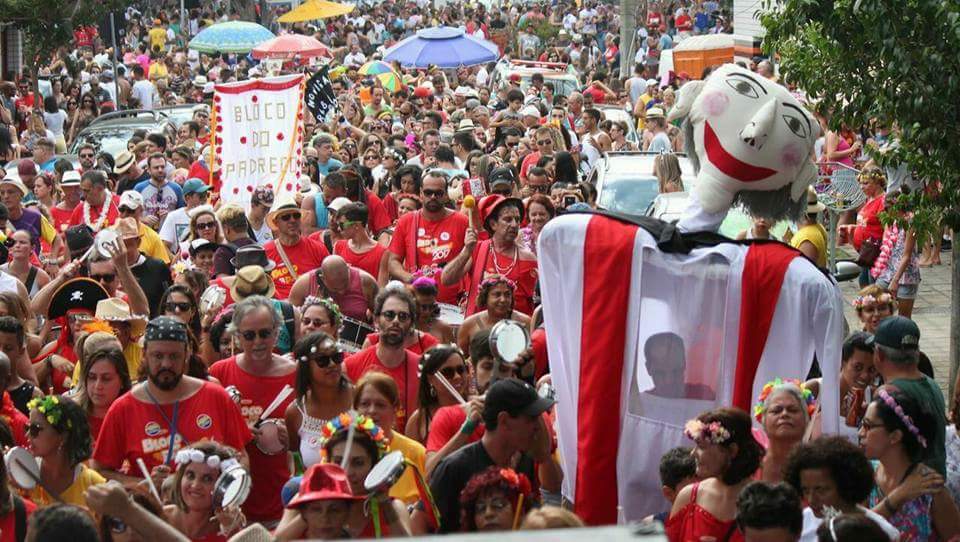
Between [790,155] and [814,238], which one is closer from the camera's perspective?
[790,155]

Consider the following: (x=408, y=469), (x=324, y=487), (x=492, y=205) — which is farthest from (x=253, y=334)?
(x=492, y=205)

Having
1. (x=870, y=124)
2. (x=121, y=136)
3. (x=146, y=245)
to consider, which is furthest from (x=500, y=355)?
(x=121, y=136)

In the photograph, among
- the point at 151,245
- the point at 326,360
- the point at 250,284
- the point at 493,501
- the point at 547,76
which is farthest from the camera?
the point at 547,76

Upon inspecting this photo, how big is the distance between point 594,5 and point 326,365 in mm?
39044

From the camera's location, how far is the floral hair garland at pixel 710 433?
6.15 meters

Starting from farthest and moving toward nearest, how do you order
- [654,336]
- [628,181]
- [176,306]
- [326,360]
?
[628,181] < [176,306] < [326,360] < [654,336]

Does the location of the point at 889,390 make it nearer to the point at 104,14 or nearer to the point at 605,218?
the point at 605,218

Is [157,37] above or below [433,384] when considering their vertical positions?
below

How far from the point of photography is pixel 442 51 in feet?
88.5

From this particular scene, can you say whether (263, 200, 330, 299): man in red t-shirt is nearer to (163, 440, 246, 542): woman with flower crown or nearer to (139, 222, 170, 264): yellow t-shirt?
A: (139, 222, 170, 264): yellow t-shirt

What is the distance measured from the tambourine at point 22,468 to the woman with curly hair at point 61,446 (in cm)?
47

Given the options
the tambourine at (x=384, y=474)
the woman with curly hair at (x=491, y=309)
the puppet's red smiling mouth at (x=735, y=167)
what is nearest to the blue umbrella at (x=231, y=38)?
the woman with curly hair at (x=491, y=309)

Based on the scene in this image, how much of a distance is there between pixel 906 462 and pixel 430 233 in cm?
570

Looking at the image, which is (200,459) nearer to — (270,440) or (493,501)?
(270,440)
